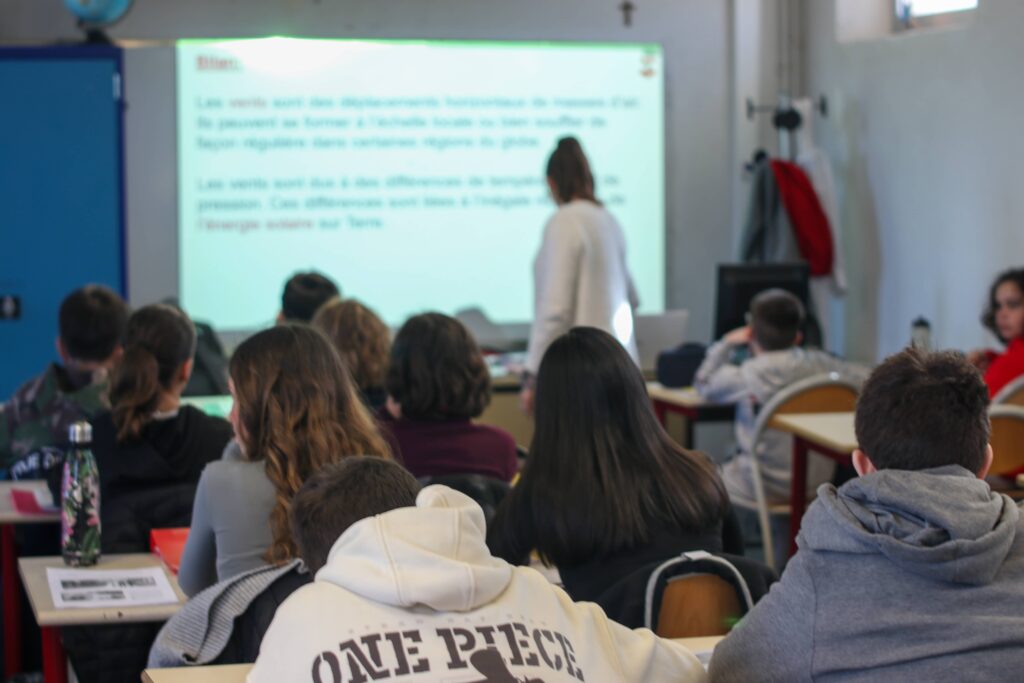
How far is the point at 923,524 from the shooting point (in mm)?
1559

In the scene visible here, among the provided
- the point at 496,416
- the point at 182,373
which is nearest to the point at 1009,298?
the point at 496,416

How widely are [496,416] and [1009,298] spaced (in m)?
2.38

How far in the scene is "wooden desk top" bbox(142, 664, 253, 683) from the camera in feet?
5.60

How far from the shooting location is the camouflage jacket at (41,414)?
11.2 ft

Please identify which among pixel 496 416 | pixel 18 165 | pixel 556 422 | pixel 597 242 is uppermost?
pixel 18 165

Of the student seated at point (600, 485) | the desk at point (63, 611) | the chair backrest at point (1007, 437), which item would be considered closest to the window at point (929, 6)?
the chair backrest at point (1007, 437)

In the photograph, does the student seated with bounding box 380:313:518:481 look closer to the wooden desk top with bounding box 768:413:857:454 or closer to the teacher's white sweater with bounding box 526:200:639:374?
the wooden desk top with bounding box 768:413:857:454

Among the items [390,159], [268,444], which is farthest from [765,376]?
[268,444]

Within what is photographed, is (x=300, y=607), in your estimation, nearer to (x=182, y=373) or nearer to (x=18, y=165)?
(x=182, y=373)

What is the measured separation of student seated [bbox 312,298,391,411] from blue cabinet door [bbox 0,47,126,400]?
2.67 m

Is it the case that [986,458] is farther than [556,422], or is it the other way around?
[556,422]

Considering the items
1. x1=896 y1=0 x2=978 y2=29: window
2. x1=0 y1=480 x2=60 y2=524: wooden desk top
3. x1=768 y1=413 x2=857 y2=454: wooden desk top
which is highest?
x1=896 y1=0 x2=978 y2=29: window

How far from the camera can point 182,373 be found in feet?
9.82

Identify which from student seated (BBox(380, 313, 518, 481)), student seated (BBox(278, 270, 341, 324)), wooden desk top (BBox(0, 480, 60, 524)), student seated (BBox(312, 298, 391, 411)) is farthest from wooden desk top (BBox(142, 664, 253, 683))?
student seated (BBox(278, 270, 341, 324))
